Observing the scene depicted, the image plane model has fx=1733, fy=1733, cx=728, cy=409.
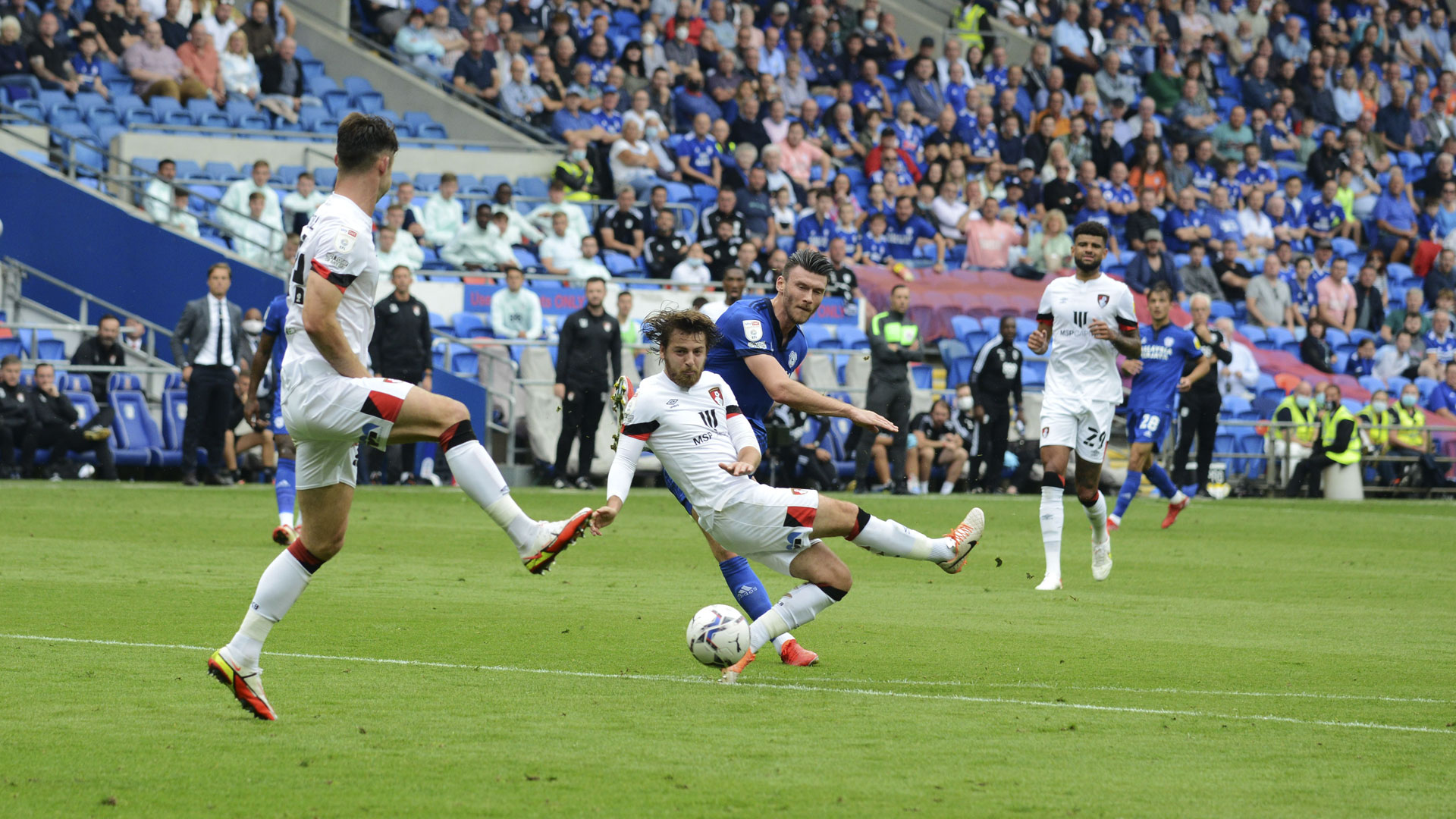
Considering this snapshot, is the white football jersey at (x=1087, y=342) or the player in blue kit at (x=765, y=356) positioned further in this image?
the white football jersey at (x=1087, y=342)

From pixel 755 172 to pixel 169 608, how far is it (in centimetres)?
1630

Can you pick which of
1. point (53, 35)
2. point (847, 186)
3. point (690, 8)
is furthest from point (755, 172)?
point (53, 35)

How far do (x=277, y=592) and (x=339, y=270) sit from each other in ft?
4.02

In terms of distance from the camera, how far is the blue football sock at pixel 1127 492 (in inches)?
640

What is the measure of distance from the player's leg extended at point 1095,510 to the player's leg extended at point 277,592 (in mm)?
6764

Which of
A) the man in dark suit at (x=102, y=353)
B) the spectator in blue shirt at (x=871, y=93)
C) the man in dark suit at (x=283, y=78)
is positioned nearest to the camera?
the man in dark suit at (x=102, y=353)

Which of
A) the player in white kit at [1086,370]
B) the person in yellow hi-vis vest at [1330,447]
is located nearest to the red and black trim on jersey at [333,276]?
the player in white kit at [1086,370]

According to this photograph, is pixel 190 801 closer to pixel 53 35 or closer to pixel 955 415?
pixel 955 415

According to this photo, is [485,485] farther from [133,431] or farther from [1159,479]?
[133,431]

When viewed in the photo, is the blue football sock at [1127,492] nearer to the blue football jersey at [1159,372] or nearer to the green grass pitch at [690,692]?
the blue football jersey at [1159,372]

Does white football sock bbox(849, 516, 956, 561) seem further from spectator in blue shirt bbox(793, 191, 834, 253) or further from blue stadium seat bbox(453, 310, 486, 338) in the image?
spectator in blue shirt bbox(793, 191, 834, 253)

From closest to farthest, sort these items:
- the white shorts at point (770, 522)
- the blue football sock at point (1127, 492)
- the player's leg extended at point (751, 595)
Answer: the white shorts at point (770, 522)
the player's leg extended at point (751, 595)
the blue football sock at point (1127, 492)

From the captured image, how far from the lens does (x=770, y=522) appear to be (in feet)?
23.9

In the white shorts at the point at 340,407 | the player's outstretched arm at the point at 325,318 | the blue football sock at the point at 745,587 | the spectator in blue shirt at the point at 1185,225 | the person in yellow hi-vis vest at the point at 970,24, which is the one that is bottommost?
the blue football sock at the point at 745,587
